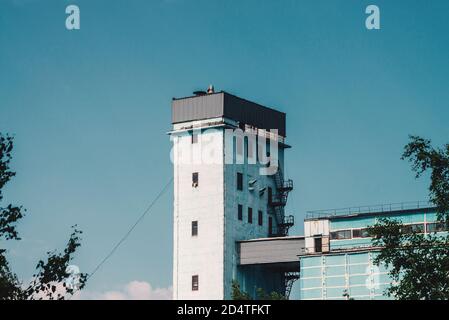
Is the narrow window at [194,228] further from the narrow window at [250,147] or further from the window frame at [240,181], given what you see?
the narrow window at [250,147]

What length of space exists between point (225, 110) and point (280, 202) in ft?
41.4

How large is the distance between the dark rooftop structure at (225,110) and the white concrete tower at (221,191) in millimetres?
111

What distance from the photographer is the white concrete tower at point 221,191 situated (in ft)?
362

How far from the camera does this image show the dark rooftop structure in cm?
11394

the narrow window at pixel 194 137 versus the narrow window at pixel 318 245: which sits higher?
the narrow window at pixel 194 137

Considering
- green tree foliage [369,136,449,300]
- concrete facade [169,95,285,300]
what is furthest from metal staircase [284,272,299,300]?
green tree foliage [369,136,449,300]

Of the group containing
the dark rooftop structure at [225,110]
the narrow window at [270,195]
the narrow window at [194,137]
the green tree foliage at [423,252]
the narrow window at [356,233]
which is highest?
the dark rooftop structure at [225,110]

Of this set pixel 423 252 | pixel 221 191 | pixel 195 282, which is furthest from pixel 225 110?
pixel 423 252

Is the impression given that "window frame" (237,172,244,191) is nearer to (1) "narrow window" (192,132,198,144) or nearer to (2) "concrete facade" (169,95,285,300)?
(2) "concrete facade" (169,95,285,300)

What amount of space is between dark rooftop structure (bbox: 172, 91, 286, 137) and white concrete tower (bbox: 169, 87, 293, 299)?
0.36 ft

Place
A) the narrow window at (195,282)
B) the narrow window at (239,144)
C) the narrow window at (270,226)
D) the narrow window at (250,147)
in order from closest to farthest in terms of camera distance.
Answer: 1. the narrow window at (195,282)
2. the narrow window at (239,144)
3. the narrow window at (250,147)
4. the narrow window at (270,226)

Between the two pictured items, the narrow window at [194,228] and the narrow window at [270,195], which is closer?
the narrow window at [194,228]

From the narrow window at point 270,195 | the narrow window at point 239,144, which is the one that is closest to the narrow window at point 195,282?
the narrow window at point 270,195

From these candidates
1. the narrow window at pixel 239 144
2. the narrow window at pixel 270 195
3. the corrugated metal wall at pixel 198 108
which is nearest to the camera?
the corrugated metal wall at pixel 198 108
